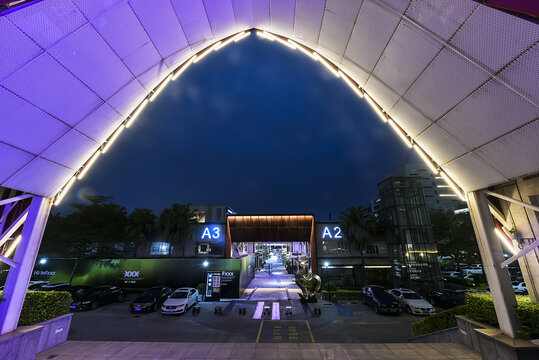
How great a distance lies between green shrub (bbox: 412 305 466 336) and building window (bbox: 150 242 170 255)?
2408cm

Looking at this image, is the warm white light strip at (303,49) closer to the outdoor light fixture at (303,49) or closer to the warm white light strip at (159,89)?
the outdoor light fixture at (303,49)

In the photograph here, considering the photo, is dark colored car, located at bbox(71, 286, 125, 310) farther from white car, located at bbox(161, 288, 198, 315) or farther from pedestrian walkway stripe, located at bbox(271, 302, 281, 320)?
pedestrian walkway stripe, located at bbox(271, 302, 281, 320)

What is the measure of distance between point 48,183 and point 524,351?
47.7ft

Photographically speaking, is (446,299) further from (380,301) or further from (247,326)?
(247,326)

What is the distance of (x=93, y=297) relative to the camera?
16047 millimetres

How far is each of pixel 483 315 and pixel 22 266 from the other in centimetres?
1512

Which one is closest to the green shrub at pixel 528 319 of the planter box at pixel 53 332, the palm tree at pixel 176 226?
the planter box at pixel 53 332

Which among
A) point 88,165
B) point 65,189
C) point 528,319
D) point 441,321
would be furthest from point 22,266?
point 441,321

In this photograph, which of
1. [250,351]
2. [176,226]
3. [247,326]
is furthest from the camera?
[176,226]

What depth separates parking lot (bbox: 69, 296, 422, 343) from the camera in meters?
10.9

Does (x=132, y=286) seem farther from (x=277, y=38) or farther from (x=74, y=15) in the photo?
(x=277, y=38)

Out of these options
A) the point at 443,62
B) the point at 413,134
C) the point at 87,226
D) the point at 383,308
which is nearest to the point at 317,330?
the point at 383,308

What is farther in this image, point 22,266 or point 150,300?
point 150,300

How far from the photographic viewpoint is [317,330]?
39.6 ft
